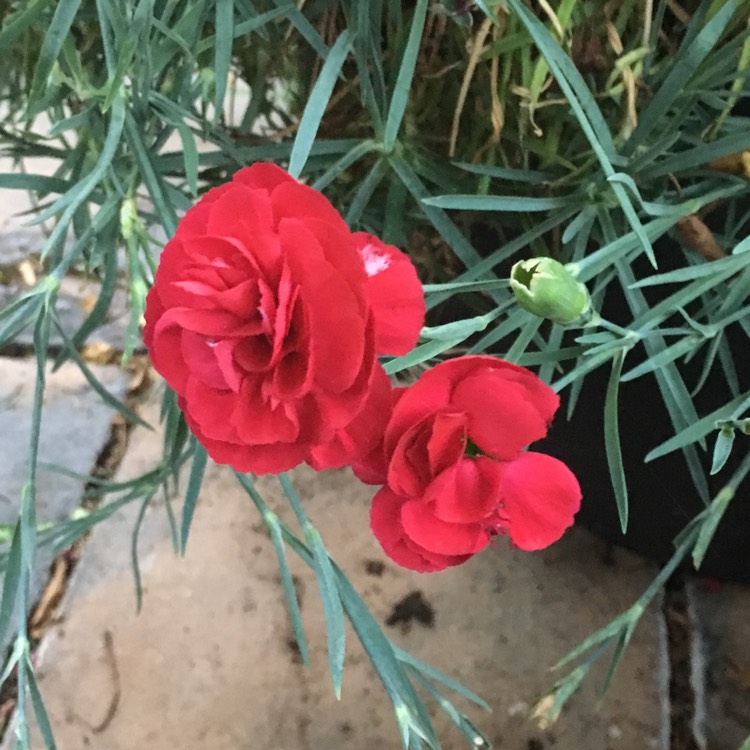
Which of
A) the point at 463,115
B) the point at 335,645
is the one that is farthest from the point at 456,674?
the point at 463,115

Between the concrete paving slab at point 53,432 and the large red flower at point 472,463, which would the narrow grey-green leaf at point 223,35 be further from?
the concrete paving slab at point 53,432

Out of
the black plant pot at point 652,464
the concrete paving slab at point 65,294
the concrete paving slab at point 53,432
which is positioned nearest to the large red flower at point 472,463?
the black plant pot at point 652,464

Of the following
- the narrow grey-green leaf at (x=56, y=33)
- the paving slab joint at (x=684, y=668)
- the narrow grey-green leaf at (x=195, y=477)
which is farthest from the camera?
the paving slab joint at (x=684, y=668)

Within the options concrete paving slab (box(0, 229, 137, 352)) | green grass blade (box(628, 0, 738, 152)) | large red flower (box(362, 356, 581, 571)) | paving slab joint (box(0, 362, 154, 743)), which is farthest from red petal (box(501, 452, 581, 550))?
concrete paving slab (box(0, 229, 137, 352))

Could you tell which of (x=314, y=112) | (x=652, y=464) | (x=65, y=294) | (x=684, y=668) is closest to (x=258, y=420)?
(x=314, y=112)

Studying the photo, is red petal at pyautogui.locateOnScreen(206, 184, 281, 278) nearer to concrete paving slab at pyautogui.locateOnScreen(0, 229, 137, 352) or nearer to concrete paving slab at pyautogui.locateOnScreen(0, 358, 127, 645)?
concrete paving slab at pyautogui.locateOnScreen(0, 358, 127, 645)

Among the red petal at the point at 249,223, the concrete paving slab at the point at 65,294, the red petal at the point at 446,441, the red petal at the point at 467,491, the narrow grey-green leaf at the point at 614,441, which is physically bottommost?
the concrete paving slab at the point at 65,294

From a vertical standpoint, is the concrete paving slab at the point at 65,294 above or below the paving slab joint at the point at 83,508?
above

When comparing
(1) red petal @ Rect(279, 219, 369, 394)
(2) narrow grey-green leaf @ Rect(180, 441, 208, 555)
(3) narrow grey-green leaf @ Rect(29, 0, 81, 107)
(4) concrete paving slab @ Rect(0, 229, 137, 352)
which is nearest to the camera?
(1) red petal @ Rect(279, 219, 369, 394)
